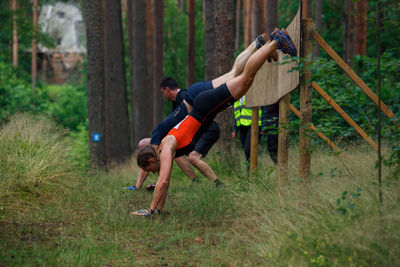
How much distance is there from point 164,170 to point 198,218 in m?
0.86

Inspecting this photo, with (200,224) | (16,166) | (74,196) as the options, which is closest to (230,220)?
(200,224)

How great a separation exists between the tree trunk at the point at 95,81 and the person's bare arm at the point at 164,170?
5.80 m

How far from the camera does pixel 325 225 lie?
3826mm

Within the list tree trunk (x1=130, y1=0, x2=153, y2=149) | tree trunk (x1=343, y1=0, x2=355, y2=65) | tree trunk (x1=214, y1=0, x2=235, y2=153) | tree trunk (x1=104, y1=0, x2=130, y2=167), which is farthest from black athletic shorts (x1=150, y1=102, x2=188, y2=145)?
tree trunk (x1=343, y1=0, x2=355, y2=65)

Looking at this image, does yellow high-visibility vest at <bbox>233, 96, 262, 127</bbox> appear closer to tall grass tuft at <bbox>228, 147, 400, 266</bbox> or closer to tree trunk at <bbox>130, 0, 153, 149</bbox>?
tall grass tuft at <bbox>228, 147, 400, 266</bbox>

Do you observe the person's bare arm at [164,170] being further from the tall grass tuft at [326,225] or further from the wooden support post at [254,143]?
the wooden support post at [254,143]

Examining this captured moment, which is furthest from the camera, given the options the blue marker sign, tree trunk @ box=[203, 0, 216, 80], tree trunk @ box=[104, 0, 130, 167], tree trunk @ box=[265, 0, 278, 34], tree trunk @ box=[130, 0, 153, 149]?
tree trunk @ box=[130, 0, 153, 149]

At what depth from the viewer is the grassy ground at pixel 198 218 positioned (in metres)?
3.63

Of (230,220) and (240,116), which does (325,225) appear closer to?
(230,220)

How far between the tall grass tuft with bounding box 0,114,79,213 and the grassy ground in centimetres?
2

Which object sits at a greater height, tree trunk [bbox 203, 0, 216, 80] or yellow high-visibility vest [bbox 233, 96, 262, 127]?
tree trunk [bbox 203, 0, 216, 80]

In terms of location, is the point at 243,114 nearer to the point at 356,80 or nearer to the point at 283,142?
the point at 283,142

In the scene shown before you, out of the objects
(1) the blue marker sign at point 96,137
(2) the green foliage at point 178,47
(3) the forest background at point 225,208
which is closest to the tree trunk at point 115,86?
(1) the blue marker sign at point 96,137

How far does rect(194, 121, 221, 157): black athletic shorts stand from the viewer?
8.40 metres
